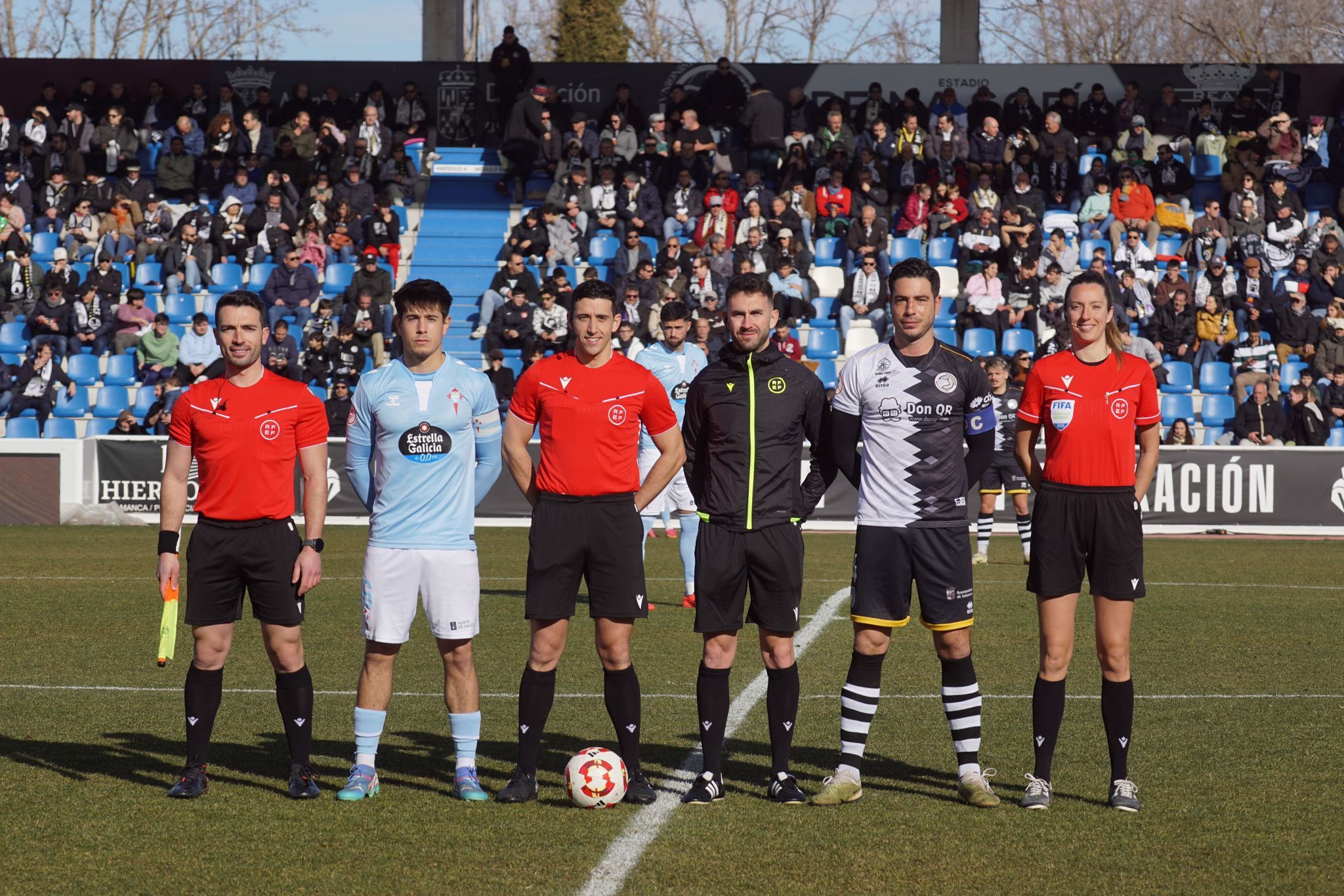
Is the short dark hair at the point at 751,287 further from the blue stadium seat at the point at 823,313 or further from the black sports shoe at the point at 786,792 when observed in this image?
the blue stadium seat at the point at 823,313

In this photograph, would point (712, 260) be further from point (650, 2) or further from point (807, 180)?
point (650, 2)

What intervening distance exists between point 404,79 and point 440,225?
350cm

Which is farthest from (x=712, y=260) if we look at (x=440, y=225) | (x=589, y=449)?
(x=589, y=449)

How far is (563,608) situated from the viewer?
20.7 feet

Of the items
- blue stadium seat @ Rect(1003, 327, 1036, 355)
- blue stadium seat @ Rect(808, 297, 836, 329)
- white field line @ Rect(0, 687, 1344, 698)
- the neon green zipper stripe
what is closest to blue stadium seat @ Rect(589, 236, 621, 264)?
blue stadium seat @ Rect(808, 297, 836, 329)

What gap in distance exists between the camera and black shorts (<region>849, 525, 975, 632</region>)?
6250 millimetres

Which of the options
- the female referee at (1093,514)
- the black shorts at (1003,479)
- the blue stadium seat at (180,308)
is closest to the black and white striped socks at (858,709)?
the female referee at (1093,514)

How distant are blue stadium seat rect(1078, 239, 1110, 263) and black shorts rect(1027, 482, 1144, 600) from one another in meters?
20.1

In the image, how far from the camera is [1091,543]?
20.8ft

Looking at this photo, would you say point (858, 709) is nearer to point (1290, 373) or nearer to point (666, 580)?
point (666, 580)

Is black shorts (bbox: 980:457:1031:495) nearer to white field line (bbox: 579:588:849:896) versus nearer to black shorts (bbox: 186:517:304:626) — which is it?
white field line (bbox: 579:588:849:896)

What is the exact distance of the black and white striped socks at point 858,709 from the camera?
6359 mm

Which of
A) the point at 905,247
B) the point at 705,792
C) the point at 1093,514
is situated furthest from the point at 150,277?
the point at 1093,514

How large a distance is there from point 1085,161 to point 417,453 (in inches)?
961
